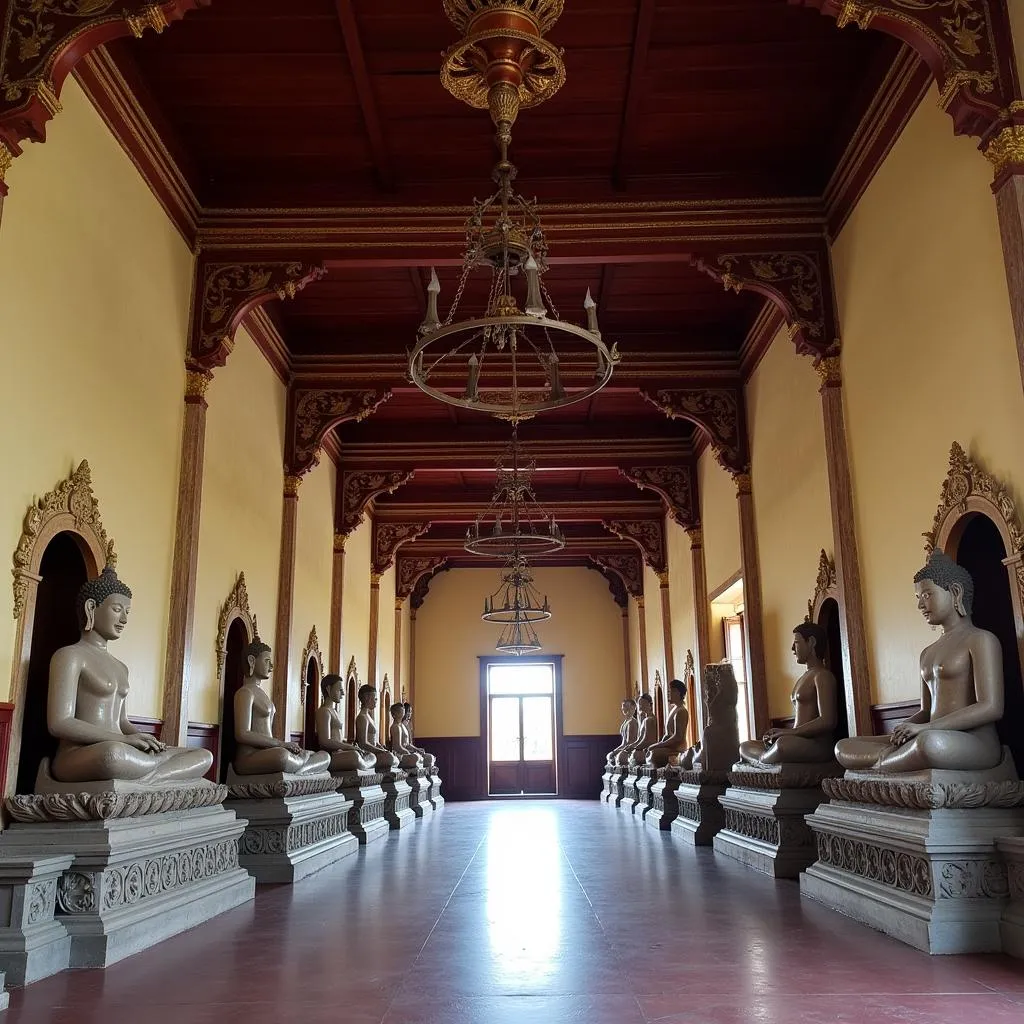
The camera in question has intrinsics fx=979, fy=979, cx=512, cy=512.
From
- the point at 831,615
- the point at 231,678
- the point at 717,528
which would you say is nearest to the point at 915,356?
the point at 831,615

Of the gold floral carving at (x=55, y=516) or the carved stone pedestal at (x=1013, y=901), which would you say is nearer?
the carved stone pedestal at (x=1013, y=901)

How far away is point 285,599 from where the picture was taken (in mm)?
9859

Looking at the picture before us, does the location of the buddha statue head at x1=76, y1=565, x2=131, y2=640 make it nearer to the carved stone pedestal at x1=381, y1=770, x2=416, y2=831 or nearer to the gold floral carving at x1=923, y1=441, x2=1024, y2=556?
the gold floral carving at x1=923, y1=441, x2=1024, y2=556

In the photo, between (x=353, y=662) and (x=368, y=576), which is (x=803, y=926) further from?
(x=368, y=576)

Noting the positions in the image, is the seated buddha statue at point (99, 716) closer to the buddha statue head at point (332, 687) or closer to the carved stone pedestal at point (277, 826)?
the carved stone pedestal at point (277, 826)

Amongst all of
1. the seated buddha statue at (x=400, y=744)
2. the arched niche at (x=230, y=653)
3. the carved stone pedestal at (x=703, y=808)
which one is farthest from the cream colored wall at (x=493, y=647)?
the arched niche at (x=230, y=653)

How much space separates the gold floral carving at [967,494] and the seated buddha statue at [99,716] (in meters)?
4.20

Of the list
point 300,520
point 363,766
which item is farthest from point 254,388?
point 363,766

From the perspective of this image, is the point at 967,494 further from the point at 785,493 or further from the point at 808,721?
the point at 785,493

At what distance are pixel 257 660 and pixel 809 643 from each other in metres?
4.20

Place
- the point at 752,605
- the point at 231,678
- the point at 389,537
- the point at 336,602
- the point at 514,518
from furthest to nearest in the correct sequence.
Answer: the point at 389,537
the point at 336,602
the point at 514,518
the point at 752,605
the point at 231,678

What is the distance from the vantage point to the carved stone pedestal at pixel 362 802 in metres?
9.34

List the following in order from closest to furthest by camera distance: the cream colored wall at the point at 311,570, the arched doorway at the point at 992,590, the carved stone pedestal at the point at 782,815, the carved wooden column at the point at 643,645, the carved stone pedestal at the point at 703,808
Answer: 1. the arched doorway at the point at 992,590
2. the carved stone pedestal at the point at 782,815
3. the carved stone pedestal at the point at 703,808
4. the cream colored wall at the point at 311,570
5. the carved wooden column at the point at 643,645

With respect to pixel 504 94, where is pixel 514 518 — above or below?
below
